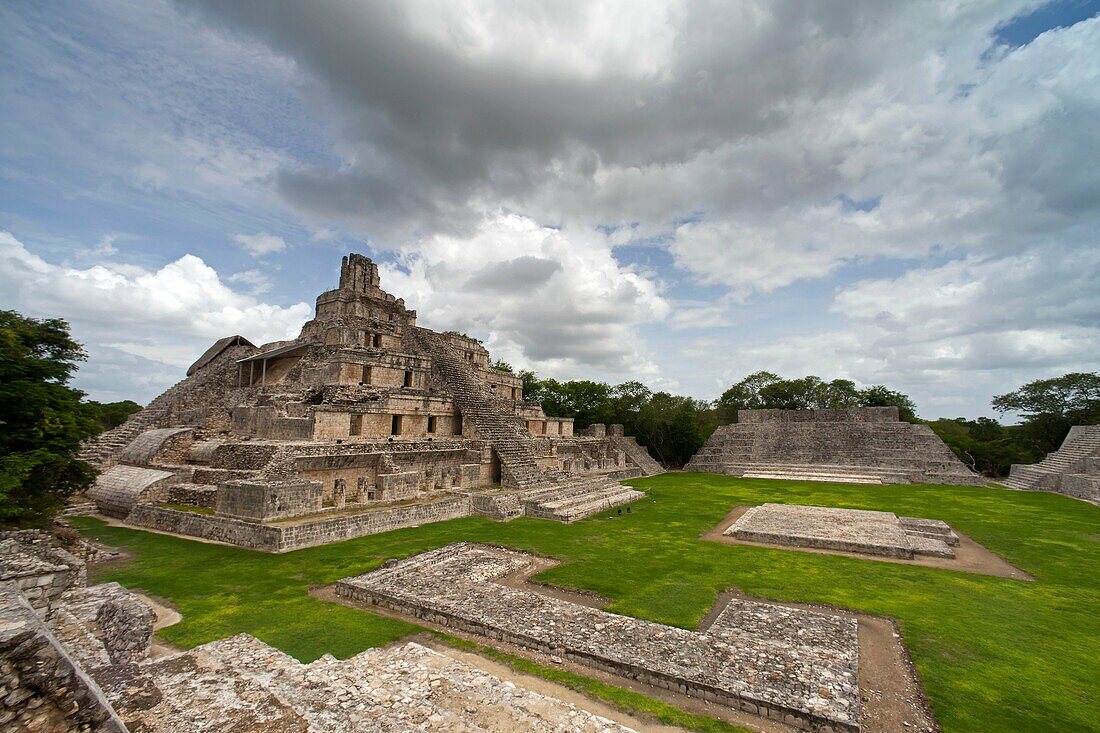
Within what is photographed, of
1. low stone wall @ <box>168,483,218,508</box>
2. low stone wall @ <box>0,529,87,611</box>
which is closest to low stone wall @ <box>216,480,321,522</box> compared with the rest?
low stone wall @ <box>168,483,218,508</box>

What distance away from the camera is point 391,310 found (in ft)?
82.6

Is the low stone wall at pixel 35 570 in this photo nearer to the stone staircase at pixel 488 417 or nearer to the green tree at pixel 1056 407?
the stone staircase at pixel 488 417

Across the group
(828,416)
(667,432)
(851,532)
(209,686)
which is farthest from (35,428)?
(828,416)

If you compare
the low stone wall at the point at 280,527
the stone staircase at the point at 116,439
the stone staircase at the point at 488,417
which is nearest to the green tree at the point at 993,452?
the stone staircase at the point at 488,417

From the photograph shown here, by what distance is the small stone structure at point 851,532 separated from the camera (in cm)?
1225

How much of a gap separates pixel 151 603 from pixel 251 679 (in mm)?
4632

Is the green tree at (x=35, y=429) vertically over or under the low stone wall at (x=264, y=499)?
over

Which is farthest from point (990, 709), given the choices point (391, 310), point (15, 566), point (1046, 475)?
point (1046, 475)

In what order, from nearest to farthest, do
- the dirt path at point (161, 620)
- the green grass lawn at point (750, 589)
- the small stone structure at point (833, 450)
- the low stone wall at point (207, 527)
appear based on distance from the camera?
1. the green grass lawn at point (750, 589)
2. the dirt path at point (161, 620)
3. the low stone wall at point (207, 527)
4. the small stone structure at point (833, 450)

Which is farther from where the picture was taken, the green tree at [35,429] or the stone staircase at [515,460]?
the stone staircase at [515,460]

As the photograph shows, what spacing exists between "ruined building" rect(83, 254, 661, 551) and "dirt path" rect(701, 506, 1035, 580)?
5.48m

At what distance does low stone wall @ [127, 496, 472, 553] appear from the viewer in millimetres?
11359

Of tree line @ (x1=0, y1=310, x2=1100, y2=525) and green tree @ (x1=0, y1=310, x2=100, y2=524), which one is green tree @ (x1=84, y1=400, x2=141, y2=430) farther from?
green tree @ (x1=0, y1=310, x2=100, y2=524)

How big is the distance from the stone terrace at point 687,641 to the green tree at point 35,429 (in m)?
6.03
